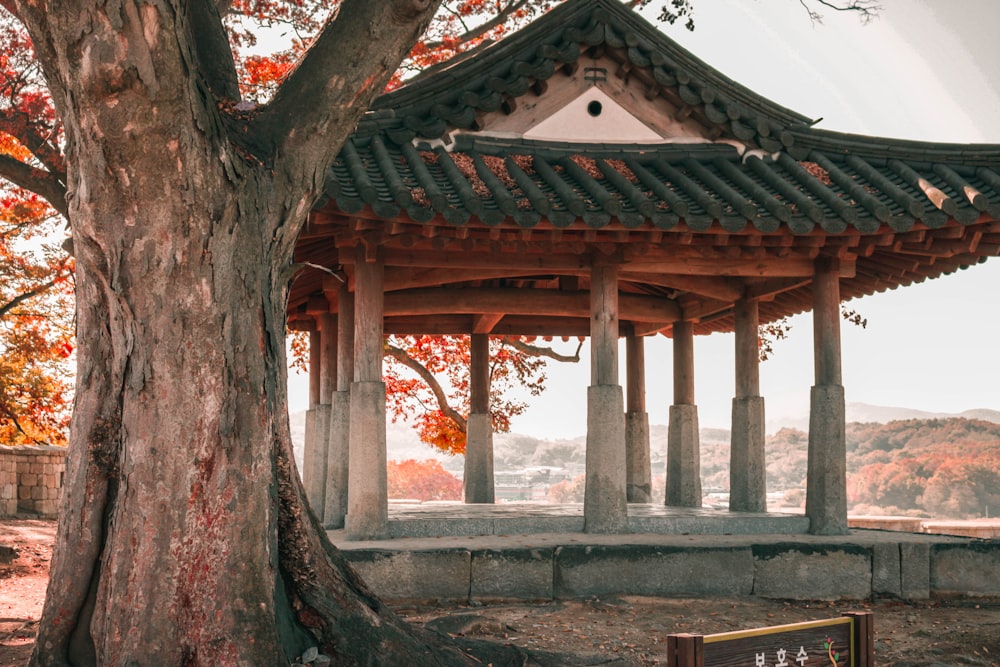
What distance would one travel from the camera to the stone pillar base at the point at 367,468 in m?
9.05

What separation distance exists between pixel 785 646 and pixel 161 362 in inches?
117

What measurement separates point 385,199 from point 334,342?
Answer: 4750 millimetres

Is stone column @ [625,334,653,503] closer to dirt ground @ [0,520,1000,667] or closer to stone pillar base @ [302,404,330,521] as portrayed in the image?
stone pillar base @ [302,404,330,521]

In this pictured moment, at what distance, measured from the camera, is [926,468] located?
49.3 m

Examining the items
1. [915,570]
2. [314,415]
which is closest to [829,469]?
[915,570]

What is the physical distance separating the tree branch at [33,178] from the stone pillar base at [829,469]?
27.4ft

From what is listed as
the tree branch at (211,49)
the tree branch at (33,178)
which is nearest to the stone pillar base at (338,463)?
the tree branch at (33,178)

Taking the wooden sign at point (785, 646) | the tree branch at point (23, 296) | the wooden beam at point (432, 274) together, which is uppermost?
the tree branch at point (23, 296)

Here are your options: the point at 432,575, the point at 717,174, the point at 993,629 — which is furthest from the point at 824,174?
the point at 432,575

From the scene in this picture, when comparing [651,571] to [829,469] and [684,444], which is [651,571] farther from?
[684,444]

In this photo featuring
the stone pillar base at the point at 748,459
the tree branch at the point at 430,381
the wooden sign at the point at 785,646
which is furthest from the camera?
the tree branch at the point at 430,381

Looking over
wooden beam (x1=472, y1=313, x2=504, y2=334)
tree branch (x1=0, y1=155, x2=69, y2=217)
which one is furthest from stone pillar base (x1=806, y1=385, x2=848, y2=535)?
tree branch (x1=0, y1=155, x2=69, y2=217)

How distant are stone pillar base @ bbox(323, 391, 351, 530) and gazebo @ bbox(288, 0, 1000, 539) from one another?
22 mm

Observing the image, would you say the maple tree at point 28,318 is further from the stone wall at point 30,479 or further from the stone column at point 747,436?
the stone column at point 747,436
